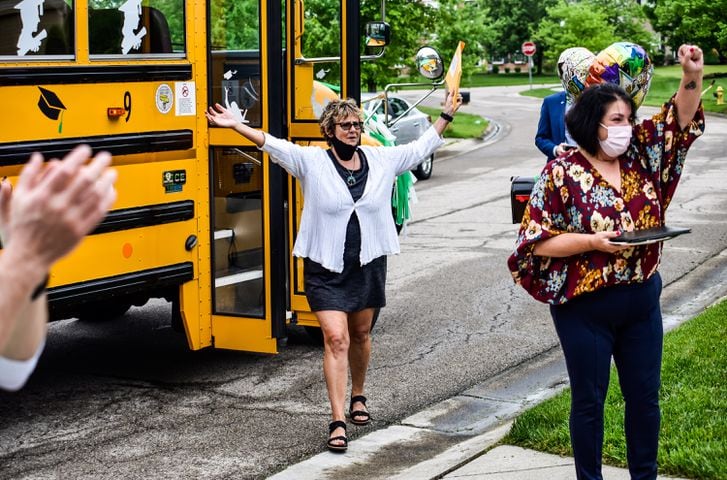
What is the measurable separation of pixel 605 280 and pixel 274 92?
306cm

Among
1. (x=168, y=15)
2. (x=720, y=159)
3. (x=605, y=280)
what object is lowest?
(x=720, y=159)

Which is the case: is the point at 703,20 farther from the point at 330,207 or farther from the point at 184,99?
the point at 330,207

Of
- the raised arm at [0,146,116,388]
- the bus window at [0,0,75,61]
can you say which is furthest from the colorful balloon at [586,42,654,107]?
the raised arm at [0,146,116,388]

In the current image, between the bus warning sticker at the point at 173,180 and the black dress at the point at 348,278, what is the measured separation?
119 cm

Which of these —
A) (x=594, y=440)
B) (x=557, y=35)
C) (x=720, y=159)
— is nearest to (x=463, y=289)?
(x=594, y=440)

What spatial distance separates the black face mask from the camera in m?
6.07

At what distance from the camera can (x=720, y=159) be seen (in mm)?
21125

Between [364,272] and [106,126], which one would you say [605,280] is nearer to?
[364,272]

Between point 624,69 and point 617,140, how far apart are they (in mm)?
1408

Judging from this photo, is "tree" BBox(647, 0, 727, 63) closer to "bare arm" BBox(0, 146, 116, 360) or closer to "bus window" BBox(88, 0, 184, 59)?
"bus window" BBox(88, 0, 184, 59)

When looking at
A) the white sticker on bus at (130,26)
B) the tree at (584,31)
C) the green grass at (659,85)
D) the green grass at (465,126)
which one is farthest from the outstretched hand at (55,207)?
the tree at (584,31)

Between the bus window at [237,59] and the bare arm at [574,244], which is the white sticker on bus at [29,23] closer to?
the bus window at [237,59]

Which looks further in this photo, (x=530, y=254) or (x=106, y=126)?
(x=106, y=126)

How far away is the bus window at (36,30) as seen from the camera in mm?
5961
